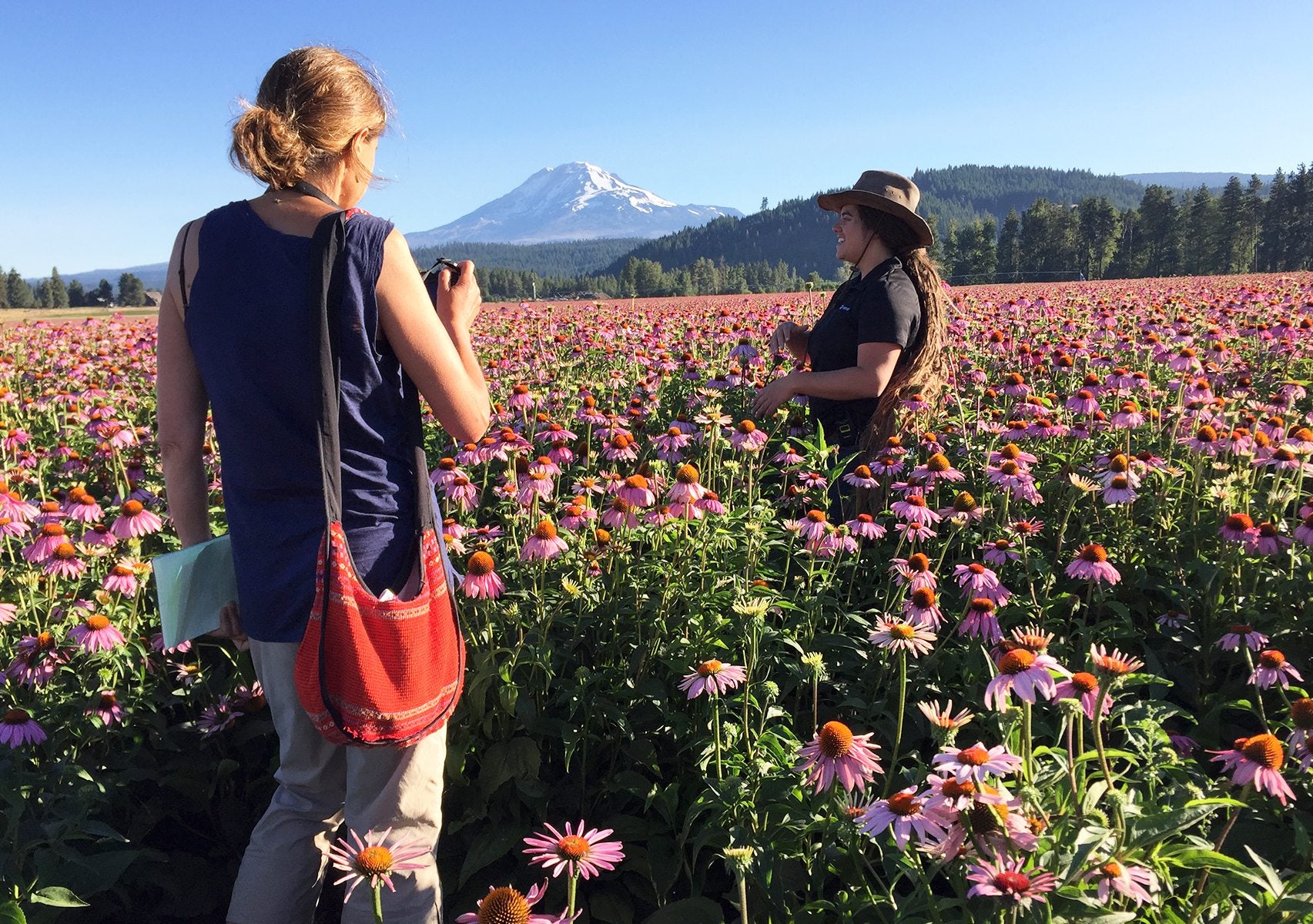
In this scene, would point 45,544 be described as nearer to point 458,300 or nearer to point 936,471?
point 458,300

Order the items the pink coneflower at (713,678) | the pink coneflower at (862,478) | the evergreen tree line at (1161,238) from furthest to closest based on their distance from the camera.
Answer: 1. the evergreen tree line at (1161,238)
2. the pink coneflower at (862,478)
3. the pink coneflower at (713,678)

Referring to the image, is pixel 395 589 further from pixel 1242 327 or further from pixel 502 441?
pixel 1242 327

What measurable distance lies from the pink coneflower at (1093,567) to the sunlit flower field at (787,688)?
0.6 inches

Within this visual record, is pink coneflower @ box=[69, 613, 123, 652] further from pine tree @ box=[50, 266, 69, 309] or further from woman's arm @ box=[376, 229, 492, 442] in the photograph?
pine tree @ box=[50, 266, 69, 309]

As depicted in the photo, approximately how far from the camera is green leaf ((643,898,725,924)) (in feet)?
6.75

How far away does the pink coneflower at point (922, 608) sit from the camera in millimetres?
2549

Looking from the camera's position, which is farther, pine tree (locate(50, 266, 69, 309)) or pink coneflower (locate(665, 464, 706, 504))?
pine tree (locate(50, 266, 69, 309))

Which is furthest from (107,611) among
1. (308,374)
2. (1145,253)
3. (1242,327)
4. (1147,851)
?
(1145,253)

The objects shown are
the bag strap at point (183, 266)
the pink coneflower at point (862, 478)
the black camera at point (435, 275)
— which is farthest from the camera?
the pink coneflower at point (862, 478)

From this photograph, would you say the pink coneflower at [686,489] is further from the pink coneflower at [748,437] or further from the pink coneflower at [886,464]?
the pink coneflower at [886,464]

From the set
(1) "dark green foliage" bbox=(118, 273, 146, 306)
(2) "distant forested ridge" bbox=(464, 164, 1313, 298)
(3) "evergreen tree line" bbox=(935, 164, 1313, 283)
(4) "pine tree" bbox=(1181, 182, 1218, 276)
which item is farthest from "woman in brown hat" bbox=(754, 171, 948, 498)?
(4) "pine tree" bbox=(1181, 182, 1218, 276)

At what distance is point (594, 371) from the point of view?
6.91 m

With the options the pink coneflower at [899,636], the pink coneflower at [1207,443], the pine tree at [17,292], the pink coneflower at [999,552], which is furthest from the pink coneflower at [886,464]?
the pine tree at [17,292]

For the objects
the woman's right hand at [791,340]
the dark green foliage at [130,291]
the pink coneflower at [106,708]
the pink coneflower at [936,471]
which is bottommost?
the pink coneflower at [106,708]
